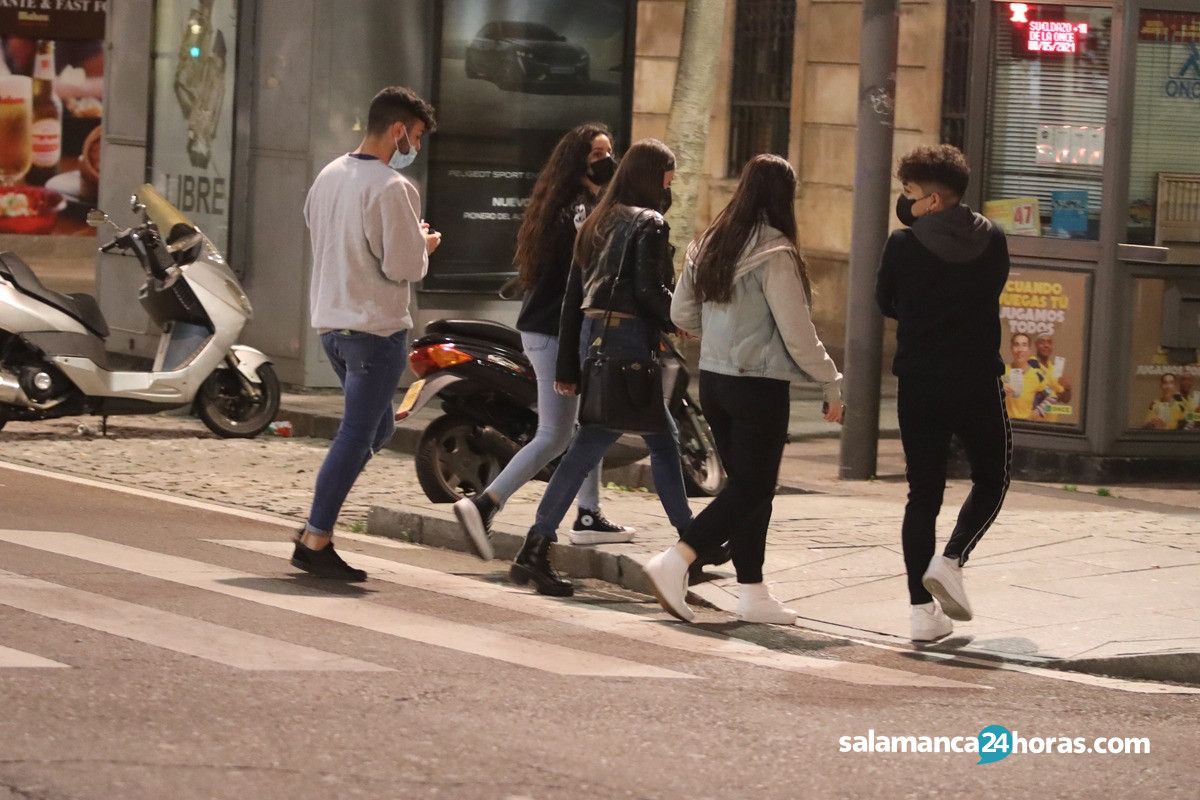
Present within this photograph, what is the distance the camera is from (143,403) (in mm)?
12625

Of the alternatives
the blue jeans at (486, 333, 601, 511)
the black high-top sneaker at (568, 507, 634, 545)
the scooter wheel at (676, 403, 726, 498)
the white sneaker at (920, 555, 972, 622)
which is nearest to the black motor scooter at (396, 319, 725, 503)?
the scooter wheel at (676, 403, 726, 498)

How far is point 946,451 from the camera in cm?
789

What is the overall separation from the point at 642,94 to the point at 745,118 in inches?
51.8

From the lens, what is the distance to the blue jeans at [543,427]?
8.73 m

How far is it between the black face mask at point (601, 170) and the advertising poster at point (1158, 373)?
14.1ft

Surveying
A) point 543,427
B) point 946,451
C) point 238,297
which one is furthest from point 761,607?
point 238,297

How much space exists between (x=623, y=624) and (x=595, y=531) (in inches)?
55.1

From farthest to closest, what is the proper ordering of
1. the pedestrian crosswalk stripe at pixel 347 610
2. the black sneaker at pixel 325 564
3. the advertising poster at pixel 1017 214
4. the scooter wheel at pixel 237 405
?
1. the scooter wheel at pixel 237 405
2. the advertising poster at pixel 1017 214
3. the black sneaker at pixel 325 564
4. the pedestrian crosswalk stripe at pixel 347 610

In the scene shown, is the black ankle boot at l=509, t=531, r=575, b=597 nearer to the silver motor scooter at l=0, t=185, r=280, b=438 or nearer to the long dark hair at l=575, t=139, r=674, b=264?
the long dark hair at l=575, t=139, r=674, b=264

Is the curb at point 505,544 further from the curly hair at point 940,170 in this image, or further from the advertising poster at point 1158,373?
the advertising poster at point 1158,373

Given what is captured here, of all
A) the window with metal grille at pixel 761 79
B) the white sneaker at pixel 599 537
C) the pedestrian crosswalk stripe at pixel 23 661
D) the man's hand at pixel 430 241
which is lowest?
the white sneaker at pixel 599 537

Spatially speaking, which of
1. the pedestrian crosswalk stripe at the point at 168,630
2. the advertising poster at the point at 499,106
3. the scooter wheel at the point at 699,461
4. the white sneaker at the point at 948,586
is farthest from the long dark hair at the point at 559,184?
the advertising poster at the point at 499,106

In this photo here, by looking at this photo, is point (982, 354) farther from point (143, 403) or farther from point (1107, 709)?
point (143, 403)

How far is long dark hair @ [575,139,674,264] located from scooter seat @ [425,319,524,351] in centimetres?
215
